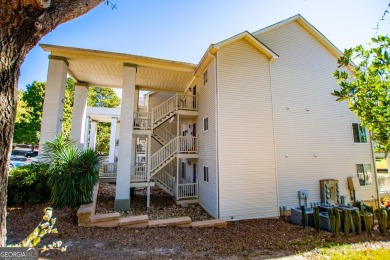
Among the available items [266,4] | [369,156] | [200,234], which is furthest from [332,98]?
[200,234]

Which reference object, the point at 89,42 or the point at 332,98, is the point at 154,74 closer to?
the point at 89,42

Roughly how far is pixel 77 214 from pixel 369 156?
648 inches

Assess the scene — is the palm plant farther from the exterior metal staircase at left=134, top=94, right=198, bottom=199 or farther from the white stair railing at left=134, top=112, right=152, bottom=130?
the white stair railing at left=134, top=112, right=152, bottom=130

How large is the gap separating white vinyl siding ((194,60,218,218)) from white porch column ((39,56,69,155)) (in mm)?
7872

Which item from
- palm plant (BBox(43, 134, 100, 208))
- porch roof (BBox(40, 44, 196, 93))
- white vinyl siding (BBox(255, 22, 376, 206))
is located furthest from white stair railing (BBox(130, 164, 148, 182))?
white vinyl siding (BBox(255, 22, 376, 206))

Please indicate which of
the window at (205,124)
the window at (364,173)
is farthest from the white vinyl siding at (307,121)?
the window at (205,124)

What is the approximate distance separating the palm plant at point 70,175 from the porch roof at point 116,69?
17.1 ft

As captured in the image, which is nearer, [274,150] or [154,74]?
[274,150]

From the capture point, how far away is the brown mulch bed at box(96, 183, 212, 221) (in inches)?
378

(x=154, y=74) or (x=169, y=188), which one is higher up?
(x=154, y=74)

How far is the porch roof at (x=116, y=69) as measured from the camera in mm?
10242

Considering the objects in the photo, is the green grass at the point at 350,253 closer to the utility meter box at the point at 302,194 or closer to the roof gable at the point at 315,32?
the utility meter box at the point at 302,194

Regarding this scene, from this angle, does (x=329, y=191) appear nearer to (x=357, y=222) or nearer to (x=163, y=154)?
(x=357, y=222)

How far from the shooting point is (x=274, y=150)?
10141 millimetres
